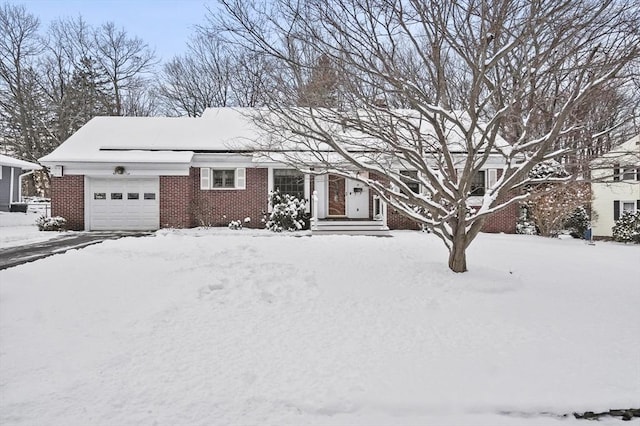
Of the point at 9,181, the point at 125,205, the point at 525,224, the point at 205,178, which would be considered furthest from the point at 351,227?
the point at 9,181

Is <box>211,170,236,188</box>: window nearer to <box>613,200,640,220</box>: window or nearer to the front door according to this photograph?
the front door

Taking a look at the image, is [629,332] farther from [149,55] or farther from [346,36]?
[149,55]

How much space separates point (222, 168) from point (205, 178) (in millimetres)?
741

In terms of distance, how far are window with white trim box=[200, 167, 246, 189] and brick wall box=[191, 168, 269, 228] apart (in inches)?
6.0

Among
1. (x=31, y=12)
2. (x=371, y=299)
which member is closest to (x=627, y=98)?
(x=371, y=299)

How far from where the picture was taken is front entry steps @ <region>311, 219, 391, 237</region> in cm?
1445

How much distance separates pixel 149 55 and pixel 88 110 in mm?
6450

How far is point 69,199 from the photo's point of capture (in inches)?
617

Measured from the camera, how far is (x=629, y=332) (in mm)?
5027

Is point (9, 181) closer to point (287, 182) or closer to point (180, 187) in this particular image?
point (180, 187)

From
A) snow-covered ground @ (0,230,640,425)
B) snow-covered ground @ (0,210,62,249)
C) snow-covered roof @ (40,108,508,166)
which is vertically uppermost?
snow-covered roof @ (40,108,508,166)

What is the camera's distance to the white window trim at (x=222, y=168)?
52.9 ft

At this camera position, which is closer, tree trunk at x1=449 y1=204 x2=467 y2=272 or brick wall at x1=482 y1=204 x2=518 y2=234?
tree trunk at x1=449 y1=204 x2=467 y2=272

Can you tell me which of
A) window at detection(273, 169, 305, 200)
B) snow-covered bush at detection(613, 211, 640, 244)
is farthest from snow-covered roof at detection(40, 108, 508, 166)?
snow-covered bush at detection(613, 211, 640, 244)
